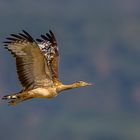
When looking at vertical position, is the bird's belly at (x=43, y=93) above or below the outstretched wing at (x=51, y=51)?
below

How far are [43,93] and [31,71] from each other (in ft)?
4.29

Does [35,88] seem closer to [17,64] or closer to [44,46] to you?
[17,64]

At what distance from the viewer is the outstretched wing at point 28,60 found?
33.2 m

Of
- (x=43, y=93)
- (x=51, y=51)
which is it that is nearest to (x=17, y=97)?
(x=43, y=93)

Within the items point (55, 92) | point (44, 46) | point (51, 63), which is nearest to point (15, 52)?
point (55, 92)

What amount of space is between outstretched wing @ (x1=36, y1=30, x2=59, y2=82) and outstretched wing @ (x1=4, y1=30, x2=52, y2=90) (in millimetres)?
1490

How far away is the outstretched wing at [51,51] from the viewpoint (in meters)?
→ 37.4

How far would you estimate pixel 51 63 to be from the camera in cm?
3888

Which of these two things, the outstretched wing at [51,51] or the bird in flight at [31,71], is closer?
the bird in flight at [31,71]

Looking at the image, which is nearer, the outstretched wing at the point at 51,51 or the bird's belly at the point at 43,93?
the bird's belly at the point at 43,93

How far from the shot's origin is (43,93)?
34.7 meters

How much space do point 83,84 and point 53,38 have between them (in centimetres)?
528

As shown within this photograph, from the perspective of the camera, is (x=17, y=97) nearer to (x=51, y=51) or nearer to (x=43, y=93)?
(x=43, y=93)

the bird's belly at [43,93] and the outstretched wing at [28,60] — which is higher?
the outstretched wing at [28,60]
